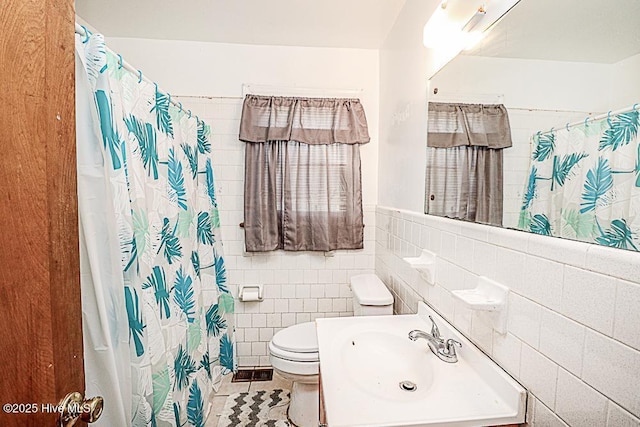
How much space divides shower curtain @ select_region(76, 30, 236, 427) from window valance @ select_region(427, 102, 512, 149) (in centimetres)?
119

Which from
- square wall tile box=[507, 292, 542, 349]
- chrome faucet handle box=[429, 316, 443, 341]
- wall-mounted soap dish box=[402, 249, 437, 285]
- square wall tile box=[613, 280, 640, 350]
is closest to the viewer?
square wall tile box=[613, 280, 640, 350]

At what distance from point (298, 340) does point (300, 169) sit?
1141 mm

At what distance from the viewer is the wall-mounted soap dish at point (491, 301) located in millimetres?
921

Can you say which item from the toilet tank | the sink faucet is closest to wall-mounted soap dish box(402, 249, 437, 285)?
the sink faucet

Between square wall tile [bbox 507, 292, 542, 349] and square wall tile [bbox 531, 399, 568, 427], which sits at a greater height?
square wall tile [bbox 507, 292, 542, 349]

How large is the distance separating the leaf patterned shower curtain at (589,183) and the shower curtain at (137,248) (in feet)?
3.97

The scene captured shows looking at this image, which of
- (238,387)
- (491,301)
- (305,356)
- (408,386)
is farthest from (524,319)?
(238,387)

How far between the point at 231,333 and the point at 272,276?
1.65 feet

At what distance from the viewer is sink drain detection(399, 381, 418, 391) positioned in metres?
1.07

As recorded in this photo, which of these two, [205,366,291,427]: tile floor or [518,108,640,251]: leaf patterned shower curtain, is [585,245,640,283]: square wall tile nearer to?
[518,108,640,251]: leaf patterned shower curtain

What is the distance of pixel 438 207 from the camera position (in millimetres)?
1415

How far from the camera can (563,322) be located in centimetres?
73

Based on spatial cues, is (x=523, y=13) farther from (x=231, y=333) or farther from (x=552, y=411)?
(x=231, y=333)

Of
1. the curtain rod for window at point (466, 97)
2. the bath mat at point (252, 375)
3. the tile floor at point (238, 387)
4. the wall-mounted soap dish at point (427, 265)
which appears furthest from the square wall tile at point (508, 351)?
the bath mat at point (252, 375)
